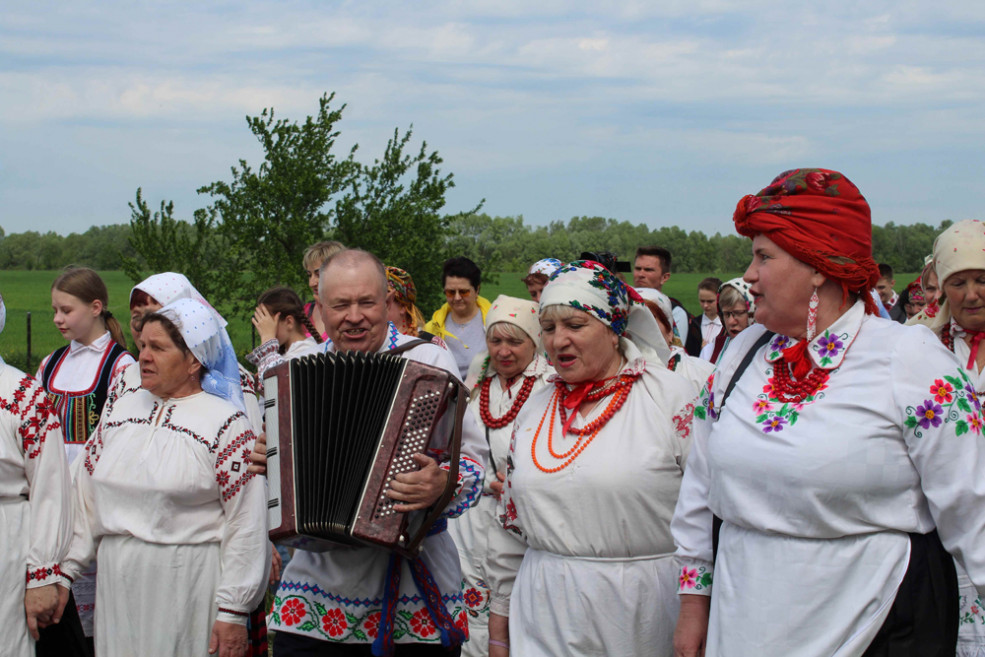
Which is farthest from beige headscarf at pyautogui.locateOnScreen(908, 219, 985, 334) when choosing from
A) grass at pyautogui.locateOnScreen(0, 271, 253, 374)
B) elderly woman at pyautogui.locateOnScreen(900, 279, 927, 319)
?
grass at pyautogui.locateOnScreen(0, 271, 253, 374)

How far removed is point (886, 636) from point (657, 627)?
1089 mm

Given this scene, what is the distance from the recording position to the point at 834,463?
112 inches

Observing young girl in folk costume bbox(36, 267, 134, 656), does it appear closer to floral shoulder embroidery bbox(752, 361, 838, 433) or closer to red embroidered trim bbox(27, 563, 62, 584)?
red embroidered trim bbox(27, 563, 62, 584)

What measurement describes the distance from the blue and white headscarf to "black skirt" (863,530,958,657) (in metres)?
3.13

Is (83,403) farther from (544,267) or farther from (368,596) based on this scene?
(544,267)

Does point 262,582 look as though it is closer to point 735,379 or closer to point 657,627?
point 657,627

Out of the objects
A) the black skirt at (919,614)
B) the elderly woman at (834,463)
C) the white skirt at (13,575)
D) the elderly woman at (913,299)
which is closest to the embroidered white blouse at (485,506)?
the white skirt at (13,575)

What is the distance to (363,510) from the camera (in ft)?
12.0

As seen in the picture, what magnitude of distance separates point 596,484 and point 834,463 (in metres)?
1.16

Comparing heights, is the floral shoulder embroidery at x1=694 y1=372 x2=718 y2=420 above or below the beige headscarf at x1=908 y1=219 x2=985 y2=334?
below

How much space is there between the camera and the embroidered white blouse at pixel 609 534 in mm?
3811

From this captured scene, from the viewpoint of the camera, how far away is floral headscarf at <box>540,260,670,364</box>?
4.04 metres

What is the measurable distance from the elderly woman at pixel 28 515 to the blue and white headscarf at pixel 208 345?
700 millimetres

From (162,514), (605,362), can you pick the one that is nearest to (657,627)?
(605,362)
